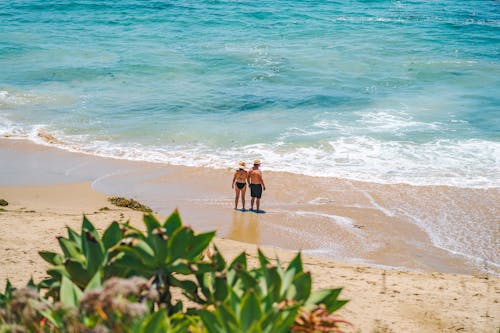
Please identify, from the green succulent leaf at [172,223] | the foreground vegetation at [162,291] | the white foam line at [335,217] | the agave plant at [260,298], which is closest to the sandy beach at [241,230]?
the white foam line at [335,217]

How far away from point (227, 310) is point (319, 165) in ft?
37.1

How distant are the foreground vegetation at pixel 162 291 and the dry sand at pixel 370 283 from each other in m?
2.37

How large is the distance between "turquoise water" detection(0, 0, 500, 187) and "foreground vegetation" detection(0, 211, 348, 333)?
10.0m

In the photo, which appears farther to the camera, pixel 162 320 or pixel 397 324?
pixel 397 324

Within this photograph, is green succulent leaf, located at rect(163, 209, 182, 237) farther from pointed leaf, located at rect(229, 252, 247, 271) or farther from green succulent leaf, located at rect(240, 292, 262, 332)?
green succulent leaf, located at rect(240, 292, 262, 332)

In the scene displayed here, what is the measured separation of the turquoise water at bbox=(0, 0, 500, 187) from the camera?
15.7m

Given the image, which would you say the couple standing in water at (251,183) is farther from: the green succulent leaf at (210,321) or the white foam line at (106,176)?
the green succulent leaf at (210,321)

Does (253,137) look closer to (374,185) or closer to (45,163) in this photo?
(374,185)

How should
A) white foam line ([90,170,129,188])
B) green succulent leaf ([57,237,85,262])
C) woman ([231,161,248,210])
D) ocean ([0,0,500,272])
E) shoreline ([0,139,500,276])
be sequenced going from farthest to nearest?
ocean ([0,0,500,272]) → white foam line ([90,170,129,188]) → woman ([231,161,248,210]) → shoreline ([0,139,500,276]) → green succulent leaf ([57,237,85,262])

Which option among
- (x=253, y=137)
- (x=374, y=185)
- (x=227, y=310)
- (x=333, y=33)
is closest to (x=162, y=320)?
(x=227, y=310)

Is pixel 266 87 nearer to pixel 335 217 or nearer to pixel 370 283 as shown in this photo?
pixel 335 217

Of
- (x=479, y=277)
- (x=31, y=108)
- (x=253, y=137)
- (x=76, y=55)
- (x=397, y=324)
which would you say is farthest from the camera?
(x=76, y=55)

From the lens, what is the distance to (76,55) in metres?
26.4

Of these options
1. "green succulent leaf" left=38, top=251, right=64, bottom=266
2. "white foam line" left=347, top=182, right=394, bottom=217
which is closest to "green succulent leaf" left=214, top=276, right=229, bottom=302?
"green succulent leaf" left=38, top=251, right=64, bottom=266
